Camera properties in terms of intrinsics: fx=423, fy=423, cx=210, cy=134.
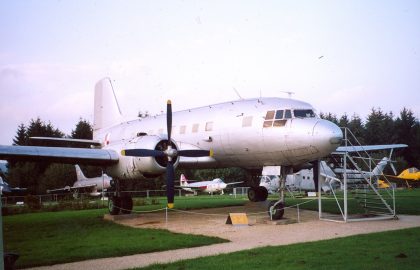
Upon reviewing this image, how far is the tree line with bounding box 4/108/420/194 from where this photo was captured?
46500 millimetres

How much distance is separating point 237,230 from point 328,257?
5.56m

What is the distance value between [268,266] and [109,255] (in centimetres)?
400

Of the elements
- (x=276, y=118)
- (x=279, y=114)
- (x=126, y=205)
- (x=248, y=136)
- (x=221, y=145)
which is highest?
(x=279, y=114)

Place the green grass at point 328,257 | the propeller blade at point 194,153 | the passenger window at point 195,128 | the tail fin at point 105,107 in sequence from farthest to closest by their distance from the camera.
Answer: the tail fin at point 105,107 → the passenger window at point 195,128 → the propeller blade at point 194,153 → the green grass at point 328,257

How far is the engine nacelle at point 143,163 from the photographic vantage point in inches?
635

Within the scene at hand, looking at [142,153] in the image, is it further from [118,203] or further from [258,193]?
[258,193]

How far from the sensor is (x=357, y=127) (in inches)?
2987

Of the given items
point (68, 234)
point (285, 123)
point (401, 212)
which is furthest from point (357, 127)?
point (68, 234)

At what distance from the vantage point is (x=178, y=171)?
6209 centimetres

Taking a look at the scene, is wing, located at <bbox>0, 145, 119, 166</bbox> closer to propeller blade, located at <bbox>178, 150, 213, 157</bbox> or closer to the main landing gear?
the main landing gear

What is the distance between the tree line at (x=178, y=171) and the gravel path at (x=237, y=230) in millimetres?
22957

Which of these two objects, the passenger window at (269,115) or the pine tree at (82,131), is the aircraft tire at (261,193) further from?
the pine tree at (82,131)

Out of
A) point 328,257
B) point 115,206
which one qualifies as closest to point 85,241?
point 115,206

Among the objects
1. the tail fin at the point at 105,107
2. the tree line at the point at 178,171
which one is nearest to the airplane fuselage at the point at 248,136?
the tail fin at the point at 105,107
